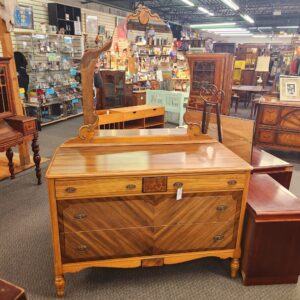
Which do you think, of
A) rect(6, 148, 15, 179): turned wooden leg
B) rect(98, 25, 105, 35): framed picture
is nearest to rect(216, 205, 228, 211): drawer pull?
rect(6, 148, 15, 179): turned wooden leg

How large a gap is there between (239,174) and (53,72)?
6387 mm

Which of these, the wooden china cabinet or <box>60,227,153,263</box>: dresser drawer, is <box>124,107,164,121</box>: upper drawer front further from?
<box>60,227,153,263</box>: dresser drawer

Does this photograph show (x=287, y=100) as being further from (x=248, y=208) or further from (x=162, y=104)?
(x=248, y=208)

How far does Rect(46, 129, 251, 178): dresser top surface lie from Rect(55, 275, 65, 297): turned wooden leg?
30.1 inches

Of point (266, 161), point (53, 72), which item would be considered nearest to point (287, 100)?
point (266, 161)

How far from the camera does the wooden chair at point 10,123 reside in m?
3.29

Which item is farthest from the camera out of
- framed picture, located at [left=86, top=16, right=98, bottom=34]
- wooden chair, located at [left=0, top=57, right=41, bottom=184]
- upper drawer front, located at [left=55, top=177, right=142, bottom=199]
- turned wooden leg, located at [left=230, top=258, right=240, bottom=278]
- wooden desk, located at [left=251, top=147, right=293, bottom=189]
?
framed picture, located at [left=86, top=16, right=98, bottom=34]

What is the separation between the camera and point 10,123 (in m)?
3.52

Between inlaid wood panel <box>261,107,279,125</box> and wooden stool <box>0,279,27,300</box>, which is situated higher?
inlaid wood panel <box>261,107,279,125</box>

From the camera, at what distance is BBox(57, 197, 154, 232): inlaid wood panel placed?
183cm

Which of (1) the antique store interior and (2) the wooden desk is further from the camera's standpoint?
(2) the wooden desk

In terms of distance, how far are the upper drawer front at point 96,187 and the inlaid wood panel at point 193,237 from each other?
1.26 feet

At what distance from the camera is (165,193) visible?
1.88 m

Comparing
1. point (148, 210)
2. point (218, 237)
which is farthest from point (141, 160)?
point (218, 237)
